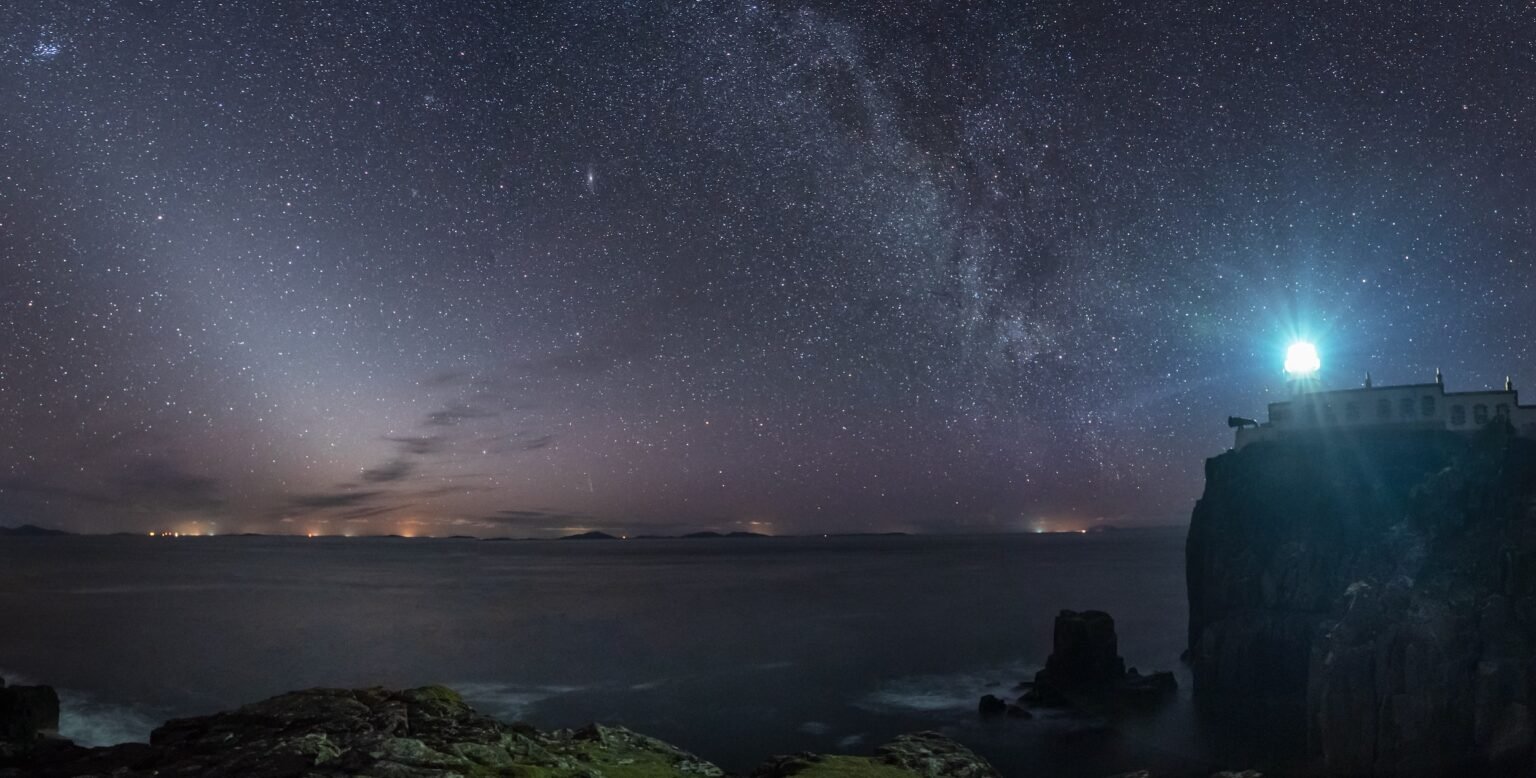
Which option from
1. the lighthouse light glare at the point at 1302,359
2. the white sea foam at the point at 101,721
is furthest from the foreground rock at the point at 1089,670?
the white sea foam at the point at 101,721

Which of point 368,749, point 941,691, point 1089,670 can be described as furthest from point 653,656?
point 368,749

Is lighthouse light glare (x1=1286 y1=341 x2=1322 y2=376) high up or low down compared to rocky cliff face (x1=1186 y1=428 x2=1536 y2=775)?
up

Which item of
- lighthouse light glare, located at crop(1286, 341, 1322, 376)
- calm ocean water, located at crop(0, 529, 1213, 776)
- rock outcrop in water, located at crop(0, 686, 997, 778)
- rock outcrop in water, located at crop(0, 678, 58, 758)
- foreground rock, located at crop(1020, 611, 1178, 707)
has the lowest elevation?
calm ocean water, located at crop(0, 529, 1213, 776)

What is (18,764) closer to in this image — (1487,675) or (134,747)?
(134,747)

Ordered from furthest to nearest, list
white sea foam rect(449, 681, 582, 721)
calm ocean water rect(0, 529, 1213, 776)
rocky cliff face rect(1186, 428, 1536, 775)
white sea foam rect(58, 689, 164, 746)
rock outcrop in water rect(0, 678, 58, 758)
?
white sea foam rect(449, 681, 582, 721), calm ocean water rect(0, 529, 1213, 776), white sea foam rect(58, 689, 164, 746), rocky cliff face rect(1186, 428, 1536, 775), rock outcrop in water rect(0, 678, 58, 758)

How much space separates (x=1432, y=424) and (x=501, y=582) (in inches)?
7032

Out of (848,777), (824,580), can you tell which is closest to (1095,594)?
(824,580)

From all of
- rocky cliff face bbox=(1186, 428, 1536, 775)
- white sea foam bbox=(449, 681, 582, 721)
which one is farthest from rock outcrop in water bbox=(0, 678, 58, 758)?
rocky cliff face bbox=(1186, 428, 1536, 775)

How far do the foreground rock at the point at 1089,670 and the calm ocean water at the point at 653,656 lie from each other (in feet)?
10.6

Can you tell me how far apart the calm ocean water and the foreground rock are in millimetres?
3232

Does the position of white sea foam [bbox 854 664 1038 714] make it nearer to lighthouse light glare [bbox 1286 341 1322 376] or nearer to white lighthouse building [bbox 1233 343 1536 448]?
white lighthouse building [bbox 1233 343 1536 448]

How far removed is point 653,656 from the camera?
9456 centimetres

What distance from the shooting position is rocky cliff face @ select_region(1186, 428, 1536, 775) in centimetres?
4259

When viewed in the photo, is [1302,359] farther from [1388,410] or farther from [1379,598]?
[1379,598]
